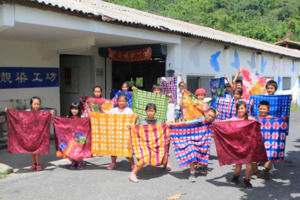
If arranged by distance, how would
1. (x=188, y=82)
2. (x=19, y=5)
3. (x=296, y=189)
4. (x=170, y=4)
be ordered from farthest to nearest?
(x=170, y=4)
(x=188, y=82)
(x=19, y=5)
(x=296, y=189)

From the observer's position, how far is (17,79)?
800 centimetres

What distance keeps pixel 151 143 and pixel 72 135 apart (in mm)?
1456

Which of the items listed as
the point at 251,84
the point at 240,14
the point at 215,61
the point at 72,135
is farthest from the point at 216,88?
the point at 240,14

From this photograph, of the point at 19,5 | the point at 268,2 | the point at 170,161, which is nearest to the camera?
the point at 19,5

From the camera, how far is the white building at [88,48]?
6.12 metres

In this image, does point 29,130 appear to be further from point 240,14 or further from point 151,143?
point 240,14

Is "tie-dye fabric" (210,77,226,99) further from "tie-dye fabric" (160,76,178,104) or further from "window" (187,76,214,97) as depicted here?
"window" (187,76,214,97)

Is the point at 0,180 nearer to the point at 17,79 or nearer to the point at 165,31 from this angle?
the point at 17,79

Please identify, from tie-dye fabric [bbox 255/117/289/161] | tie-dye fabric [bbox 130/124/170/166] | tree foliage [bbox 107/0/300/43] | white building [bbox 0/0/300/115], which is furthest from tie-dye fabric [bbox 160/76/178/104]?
tree foliage [bbox 107/0/300/43]

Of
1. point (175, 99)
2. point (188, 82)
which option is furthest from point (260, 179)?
point (188, 82)

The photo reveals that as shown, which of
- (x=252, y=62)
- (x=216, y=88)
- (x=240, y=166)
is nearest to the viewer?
(x=240, y=166)

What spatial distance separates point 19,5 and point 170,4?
4444 centimetres

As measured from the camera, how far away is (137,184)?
4668 mm

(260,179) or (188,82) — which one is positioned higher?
(188,82)
